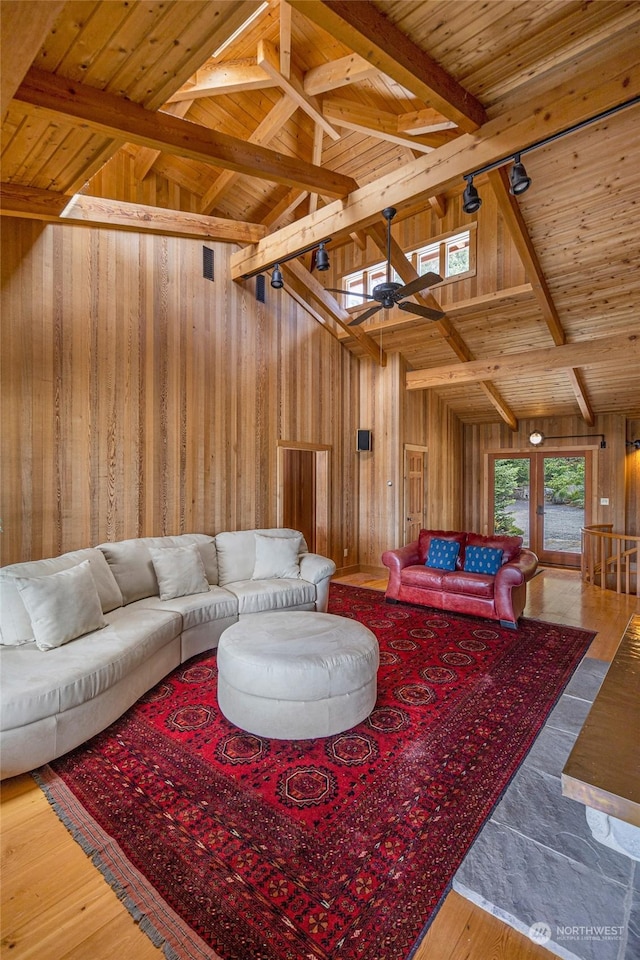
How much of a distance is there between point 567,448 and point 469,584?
489 cm

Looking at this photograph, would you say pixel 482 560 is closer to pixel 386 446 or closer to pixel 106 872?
pixel 386 446

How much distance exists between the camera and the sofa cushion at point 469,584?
Result: 441 centimetres

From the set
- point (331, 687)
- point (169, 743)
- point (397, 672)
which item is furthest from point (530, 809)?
point (169, 743)

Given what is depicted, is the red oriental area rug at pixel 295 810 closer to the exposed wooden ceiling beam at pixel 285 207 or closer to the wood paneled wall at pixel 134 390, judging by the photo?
the wood paneled wall at pixel 134 390

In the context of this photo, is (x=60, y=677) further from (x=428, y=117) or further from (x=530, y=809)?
(x=428, y=117)

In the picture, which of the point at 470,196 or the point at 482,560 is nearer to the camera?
the point at 470,196

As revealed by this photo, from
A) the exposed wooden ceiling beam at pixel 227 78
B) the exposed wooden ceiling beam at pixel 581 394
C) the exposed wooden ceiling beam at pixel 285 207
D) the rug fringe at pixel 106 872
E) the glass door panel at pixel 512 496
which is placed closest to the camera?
the rug fringe at pixel 106 872

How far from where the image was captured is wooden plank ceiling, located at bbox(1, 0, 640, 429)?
2.23 m

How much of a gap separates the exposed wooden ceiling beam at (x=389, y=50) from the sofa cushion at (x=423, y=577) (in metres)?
3.98

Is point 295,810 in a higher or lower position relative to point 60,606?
lower

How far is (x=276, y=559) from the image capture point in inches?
173

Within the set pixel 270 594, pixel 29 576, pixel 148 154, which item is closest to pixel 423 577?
pixel 270 594

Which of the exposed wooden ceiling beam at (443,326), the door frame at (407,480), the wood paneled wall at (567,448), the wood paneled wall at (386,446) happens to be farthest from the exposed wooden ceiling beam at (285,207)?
the wood paneled wall at (567,448)

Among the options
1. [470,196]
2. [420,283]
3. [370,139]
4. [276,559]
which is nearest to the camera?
[470,196]
